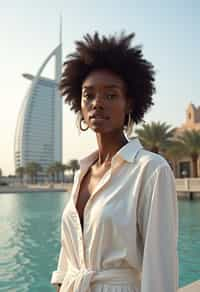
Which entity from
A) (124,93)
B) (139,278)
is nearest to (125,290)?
(139,278)

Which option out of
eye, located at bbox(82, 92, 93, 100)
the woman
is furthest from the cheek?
eye, located at bbox(82, 92, 93, 100)

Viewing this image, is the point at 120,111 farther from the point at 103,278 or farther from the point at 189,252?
the point at 189,252

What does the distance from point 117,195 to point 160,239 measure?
0.62 feet

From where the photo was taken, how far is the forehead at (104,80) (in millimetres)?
1392

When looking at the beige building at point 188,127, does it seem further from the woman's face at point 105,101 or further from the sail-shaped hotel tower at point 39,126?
the sail-shaped hotel tower at point 39,126

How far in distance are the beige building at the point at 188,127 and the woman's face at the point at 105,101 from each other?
47947 millimetres

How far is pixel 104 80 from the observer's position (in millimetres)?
1398

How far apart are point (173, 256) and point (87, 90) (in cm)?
65

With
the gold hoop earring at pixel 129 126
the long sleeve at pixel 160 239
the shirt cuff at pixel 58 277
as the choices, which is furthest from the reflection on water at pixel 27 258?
the long sleeve at pixel 160 239

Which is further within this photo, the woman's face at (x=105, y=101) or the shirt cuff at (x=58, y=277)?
the shirt cuff at (x=58, y=277)

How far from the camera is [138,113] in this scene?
1.56 metres

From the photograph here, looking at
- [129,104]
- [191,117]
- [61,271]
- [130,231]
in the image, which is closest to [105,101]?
[129,104]

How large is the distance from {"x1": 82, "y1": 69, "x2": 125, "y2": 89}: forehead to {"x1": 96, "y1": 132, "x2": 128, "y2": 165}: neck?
18cm

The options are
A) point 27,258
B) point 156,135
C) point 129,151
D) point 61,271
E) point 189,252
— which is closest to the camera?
point 129,151
